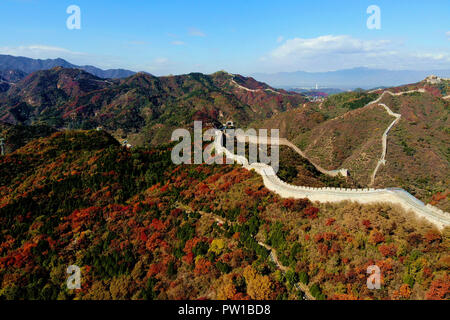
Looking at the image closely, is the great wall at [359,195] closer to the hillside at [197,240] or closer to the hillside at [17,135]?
the hillside at [197,240]

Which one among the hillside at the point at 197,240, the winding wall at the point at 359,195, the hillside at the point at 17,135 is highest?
the hillside at the point at 17,135

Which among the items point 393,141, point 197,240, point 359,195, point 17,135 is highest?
point 17,135

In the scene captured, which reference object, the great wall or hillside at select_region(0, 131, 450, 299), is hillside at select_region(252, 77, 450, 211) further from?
hillside at select_region(0, 131, 450, 299)

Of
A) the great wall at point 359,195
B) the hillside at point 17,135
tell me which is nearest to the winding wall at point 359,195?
the great wall at point 359,195

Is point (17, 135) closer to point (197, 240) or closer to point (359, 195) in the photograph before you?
point (197, 240)

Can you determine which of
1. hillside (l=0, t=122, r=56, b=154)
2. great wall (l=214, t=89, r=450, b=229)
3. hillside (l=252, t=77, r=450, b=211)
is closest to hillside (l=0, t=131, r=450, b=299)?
great wall (l=214, t=89, r=450, b=229)

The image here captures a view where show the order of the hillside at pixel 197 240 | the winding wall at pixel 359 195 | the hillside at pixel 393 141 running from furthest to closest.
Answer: the hillside at pixel 393 141, the winding wall at pixel 359 195, the hillside at pixel 197 240

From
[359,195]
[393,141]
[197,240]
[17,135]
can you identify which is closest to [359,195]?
[359,195]

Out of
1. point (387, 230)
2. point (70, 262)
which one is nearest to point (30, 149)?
point (70, 262)

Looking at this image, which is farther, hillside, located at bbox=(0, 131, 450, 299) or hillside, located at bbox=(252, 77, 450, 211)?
hillside, located at bbox=(252, 77, 450, 211)
